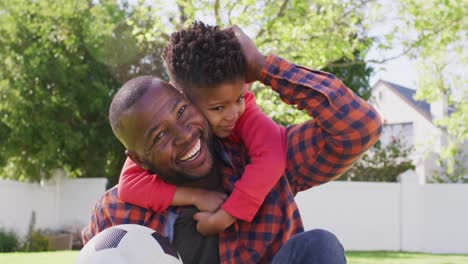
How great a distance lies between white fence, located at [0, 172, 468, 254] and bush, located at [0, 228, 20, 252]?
1.01 feet

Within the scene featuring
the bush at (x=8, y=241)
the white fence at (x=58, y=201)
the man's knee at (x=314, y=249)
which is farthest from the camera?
the white fence at (x=58, y=201)

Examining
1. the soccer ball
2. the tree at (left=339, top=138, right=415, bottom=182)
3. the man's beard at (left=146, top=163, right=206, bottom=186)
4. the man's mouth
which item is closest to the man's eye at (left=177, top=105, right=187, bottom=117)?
the man's mouth

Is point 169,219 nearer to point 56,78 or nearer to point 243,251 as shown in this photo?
point 243,251

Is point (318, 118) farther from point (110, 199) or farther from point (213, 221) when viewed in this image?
point (110, 199)

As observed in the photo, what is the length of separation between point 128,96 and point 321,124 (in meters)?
0.71

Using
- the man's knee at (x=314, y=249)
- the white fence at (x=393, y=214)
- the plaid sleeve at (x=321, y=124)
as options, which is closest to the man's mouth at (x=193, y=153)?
the plaid sleeve at (x=321, y=124)

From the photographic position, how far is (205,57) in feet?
7.29

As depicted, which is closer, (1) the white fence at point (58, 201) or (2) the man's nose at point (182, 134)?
(2) the man's nose at point (182, 134)

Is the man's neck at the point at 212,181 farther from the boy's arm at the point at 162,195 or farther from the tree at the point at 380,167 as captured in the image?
the tree at the point at 380,167

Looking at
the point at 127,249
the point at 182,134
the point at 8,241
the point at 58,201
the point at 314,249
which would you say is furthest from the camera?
the point at 58,201

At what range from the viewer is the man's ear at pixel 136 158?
7.83 ft

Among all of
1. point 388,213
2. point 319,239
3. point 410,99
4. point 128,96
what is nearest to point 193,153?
point 128,96

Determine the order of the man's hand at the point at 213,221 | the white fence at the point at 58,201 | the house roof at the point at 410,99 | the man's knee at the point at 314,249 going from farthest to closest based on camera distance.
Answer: the house roof at the point at 410,99 → the white fence at the point at 58,201 → the man's hand at the point at 213,221 → the man's knee at the point at 314,249

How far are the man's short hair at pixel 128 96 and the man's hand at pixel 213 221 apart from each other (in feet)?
1.50
